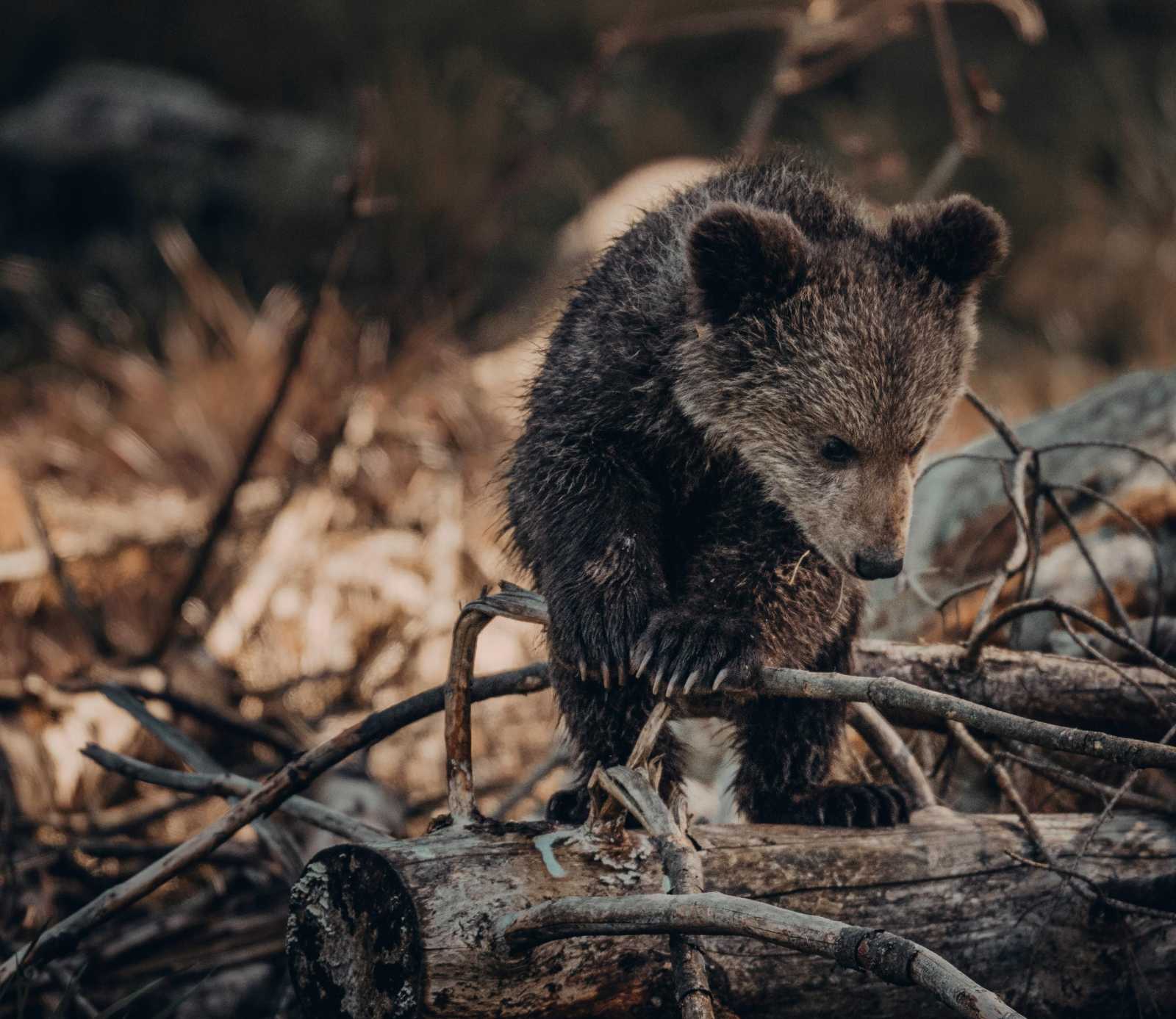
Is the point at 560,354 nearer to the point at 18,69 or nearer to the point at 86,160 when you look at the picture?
the point at 86,160

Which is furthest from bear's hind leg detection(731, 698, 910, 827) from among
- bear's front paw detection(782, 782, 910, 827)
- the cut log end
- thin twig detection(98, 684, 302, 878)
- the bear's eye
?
thin twig detection(98, 684, 302, 878)

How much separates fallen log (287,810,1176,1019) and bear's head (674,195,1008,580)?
0.63 meters

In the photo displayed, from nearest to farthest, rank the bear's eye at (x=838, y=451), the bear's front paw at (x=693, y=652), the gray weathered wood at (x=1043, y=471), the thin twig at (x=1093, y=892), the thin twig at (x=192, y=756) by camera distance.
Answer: the thin twig at (x=1093, y=892)
the bear's front paw at (x=693, y=652)
the bear's eye at (x=838, y=451)
the thin twig at (x=192, y=756)
the gray weathered wood at (x=1043, y=471)

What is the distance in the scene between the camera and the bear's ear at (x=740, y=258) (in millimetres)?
2662

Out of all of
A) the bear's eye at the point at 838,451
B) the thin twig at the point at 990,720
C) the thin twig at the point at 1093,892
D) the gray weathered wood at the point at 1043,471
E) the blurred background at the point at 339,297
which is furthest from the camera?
the blurred background at the point at 339,297

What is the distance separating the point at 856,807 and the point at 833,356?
39.2 inches

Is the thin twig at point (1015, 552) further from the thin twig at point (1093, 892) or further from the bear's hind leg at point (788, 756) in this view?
the thin twig at point (1093, 892)

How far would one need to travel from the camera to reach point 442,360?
729cm

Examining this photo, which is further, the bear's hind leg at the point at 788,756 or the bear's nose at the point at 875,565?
the bear's hind leg at the point at 788,756

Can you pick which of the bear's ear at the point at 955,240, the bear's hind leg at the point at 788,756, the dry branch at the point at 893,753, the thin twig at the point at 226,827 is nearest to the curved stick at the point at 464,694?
the thin twig at the point at 226,827

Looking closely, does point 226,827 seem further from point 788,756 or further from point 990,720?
point 990,720

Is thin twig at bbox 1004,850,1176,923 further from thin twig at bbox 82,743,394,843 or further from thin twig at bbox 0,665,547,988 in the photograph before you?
thin twig at bbox 82,743,394,843

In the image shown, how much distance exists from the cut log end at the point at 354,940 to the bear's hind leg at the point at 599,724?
26.5 inches

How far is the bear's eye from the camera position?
277cm
